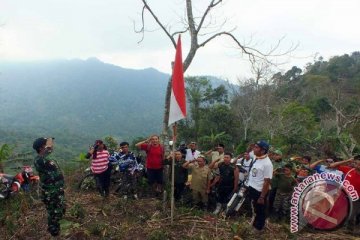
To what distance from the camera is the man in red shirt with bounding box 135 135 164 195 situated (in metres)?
8.16

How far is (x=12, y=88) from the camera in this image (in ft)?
619

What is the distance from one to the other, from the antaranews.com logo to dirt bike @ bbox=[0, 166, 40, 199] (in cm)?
567

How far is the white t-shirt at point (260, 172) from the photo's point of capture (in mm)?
5727

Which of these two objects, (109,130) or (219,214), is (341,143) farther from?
(109,130)

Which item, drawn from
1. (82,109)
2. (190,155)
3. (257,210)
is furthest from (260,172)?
(82,109)

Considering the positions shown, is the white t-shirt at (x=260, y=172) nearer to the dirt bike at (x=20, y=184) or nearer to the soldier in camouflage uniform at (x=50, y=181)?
the soldier in camouflage uniform at (x=50, y=181)

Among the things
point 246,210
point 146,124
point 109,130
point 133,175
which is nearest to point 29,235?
point 133,175

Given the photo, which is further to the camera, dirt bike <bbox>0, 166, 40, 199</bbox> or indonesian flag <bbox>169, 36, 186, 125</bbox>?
dirt bike <bbox>0, 166, 40, 199</bbox>

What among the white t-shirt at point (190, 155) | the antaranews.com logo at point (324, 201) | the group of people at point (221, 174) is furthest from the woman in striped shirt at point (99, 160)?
the antaranews.com logo at point (324, 201)

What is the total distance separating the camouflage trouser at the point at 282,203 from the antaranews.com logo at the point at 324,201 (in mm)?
1966

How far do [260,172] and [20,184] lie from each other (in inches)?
228

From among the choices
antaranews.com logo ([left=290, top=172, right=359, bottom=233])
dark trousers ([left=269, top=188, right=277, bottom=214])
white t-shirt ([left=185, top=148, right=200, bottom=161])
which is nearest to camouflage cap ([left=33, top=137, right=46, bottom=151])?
antaranews.com logo ([left=290, top=172, right=359, bottom=233])

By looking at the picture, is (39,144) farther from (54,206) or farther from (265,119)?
(265,119)

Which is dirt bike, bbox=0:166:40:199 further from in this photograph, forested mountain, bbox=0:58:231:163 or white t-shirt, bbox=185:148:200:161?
forested mountain, bbox=0:58:231:163
